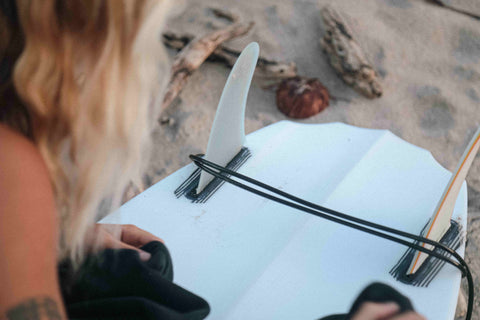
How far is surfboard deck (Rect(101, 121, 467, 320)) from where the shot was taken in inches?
31.0

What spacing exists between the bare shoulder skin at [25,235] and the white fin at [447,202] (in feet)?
2.22

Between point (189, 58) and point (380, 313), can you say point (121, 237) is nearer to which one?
point (380, 313)

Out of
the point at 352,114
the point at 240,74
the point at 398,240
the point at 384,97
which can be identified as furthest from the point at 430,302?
the point at 384,97

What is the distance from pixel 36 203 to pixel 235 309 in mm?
482

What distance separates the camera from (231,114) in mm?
958

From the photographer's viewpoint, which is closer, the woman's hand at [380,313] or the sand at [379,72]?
the woman's hand at [380,313]

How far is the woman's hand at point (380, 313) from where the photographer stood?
61 centimetres

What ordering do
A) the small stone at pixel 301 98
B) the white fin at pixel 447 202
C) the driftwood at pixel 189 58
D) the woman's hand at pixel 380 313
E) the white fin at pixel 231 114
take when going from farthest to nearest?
the small stone at pixel 301 98, the driftwood at pixel 189 58, the white fin at pixel 231 114, the white fin at pixel 447 202, the woman's hand at pixel 380 313

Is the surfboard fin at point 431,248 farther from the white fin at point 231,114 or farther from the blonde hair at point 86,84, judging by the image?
the blonde hair at point 86,84

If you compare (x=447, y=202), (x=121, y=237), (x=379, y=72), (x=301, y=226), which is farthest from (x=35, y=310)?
(x=379, y=72)

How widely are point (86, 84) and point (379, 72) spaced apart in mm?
1841

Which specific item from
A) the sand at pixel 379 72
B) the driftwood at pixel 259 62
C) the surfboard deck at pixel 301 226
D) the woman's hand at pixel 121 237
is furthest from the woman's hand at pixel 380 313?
the driftwood at pixel 259 62

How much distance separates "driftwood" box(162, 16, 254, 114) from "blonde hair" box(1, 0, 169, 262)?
121 centimetres

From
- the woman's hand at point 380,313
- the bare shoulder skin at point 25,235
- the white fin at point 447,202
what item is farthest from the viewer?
the white fin at point 447,202
